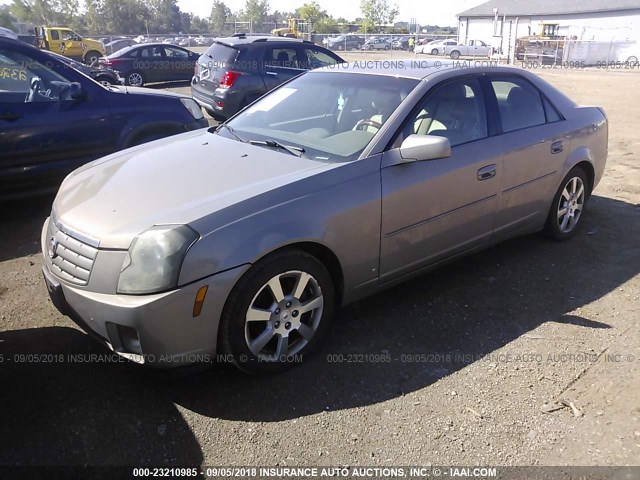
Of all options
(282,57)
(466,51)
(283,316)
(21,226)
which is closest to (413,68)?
(283,316)

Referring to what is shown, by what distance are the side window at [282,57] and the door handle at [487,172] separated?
702 cm

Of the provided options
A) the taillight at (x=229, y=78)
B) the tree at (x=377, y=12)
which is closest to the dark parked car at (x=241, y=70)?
the taillight at (x=229, y=78)

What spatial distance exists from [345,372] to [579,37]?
46.8m

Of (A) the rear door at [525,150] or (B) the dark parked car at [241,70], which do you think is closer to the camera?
(A) the rear door at [525,150]

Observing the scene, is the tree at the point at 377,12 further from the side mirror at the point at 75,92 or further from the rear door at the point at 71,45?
the side mirror at the point at 75,92

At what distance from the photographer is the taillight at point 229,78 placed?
30.8 feet

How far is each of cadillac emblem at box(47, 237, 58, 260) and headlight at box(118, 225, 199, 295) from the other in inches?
24.1

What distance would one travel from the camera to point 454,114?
382 cm

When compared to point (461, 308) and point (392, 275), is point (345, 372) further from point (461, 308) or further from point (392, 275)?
point (461, 308)

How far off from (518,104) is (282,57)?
680cm

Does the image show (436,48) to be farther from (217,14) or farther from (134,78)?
(217,14)

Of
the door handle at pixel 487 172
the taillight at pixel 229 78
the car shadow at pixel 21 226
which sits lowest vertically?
the car shadow at pixel 21 226

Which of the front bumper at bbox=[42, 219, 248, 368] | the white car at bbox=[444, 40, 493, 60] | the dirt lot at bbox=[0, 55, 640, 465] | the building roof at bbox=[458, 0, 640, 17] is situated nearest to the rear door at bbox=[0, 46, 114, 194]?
the dirt lot at bbox=[0, 55, 640, 465]

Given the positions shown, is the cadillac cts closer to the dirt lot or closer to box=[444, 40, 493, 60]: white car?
the dirt lot
